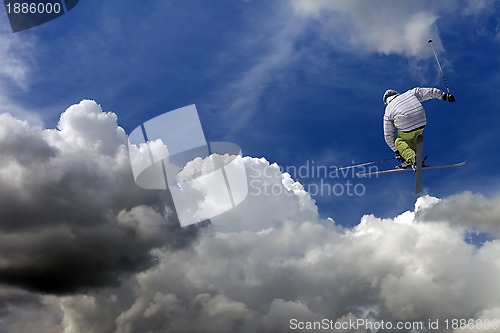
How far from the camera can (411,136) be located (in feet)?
106

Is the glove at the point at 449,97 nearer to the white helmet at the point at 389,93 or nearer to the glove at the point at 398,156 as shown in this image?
the white helmet at the point at 389,93

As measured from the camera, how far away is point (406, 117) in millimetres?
31547

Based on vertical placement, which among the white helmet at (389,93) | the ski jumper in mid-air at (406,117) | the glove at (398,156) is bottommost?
the glove at (398,156)

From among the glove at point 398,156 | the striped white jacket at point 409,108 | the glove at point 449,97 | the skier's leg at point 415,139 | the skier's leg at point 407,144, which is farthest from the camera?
the glove at point 398,156

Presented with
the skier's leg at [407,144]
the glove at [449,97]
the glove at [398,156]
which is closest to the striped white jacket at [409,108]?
the glove at [449,97]

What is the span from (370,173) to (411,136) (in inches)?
244

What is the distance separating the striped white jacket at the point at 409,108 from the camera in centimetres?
3152

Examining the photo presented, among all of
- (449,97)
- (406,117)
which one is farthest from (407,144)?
(449,97)

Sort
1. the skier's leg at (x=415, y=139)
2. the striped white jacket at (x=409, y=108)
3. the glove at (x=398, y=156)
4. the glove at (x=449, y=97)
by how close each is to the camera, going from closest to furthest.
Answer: the striped white jacket at (x=409, y=108) < the glove at (x=449, y=97) < the skier's leg at (x=415, y=139) < the glove at (x=398, y=156)

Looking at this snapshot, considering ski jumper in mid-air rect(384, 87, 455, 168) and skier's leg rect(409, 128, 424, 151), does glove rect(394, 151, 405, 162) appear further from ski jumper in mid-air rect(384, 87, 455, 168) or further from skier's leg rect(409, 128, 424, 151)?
skier's leg rect(409, 128, 424, 151)

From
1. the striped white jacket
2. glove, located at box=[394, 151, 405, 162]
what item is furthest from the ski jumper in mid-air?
glove, located at box=[394, 151, 405, 162]

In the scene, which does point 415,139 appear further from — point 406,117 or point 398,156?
point 398,156

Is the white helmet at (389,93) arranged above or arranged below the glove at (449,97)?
above

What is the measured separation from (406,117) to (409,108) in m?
0.54
